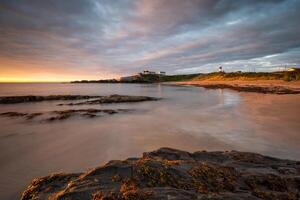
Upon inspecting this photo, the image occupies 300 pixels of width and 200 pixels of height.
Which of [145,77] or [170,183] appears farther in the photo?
[145,77]

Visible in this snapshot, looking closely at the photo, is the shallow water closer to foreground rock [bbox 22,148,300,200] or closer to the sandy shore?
foreground rock [bbox 22,148,300,200]

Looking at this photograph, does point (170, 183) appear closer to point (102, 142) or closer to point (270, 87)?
point (102, 142)

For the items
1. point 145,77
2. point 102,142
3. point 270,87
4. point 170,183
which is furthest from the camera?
point 145,77

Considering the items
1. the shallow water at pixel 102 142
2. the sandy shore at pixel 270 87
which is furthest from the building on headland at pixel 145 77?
the shallow water at pixel 102 142

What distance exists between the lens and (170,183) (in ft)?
9.95

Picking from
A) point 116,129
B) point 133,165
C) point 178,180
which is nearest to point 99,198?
point 133,165

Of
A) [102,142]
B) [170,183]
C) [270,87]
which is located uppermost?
[170,183]

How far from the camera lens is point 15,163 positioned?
19.9 feet

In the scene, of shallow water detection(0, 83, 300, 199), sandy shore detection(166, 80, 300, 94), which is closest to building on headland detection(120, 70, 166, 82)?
sandy shore detection(166, 80, 300, 94)

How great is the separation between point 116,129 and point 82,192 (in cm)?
784

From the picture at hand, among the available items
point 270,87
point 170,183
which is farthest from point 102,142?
point 270,87

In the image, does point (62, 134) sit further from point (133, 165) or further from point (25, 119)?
point (133, 165)

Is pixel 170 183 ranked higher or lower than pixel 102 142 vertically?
higher

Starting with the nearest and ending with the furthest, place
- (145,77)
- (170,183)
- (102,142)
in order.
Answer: (170,183)
(102,142)
(145,77)
